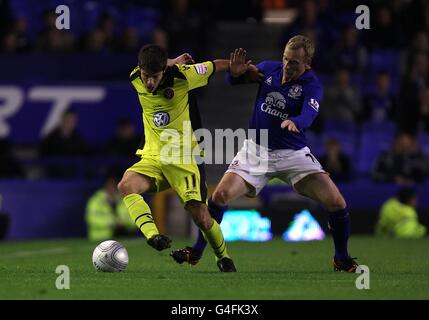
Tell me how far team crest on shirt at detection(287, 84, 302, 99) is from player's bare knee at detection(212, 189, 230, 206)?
1.02 metres

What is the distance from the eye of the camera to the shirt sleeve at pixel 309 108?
34.1ft

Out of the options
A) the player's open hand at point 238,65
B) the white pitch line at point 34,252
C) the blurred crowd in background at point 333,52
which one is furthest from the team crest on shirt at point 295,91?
the blurred crowd in background at point 333,52

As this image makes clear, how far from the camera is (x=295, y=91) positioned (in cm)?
1088

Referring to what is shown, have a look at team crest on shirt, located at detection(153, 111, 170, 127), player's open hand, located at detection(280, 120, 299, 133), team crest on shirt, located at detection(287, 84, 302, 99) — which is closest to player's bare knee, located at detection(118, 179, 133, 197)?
team crest on shirt, located at detection(153, 111, 170, 127)

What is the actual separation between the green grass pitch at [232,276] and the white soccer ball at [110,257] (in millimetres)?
112

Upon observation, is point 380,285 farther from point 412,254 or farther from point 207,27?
point 207,27

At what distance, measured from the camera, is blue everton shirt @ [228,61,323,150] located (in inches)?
428

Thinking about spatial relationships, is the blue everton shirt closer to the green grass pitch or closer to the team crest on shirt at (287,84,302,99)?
the team crest on shirt at (287,84,302,99)

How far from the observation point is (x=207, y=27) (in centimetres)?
2217

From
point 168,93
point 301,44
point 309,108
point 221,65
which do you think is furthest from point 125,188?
point 301,44

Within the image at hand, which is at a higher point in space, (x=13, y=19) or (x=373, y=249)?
(x=13, y=19)

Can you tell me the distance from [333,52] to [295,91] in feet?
32.6

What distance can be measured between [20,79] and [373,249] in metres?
A: 8.08
